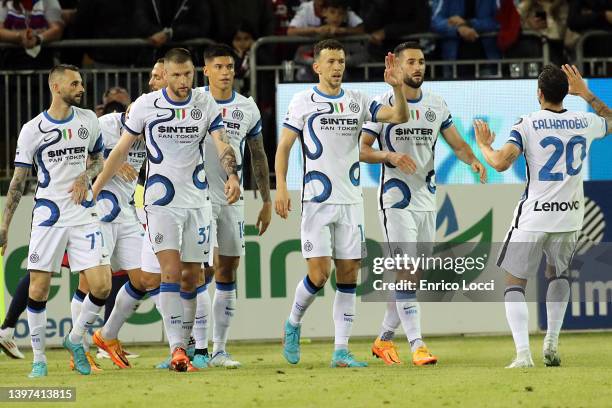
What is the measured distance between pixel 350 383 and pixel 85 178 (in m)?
2.88

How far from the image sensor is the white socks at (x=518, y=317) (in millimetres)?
11242

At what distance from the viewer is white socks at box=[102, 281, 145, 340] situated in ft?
42.1

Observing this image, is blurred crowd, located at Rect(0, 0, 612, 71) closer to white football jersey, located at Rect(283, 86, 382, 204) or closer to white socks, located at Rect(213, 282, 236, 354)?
white football jersey, located at Rect(283, 86, 382, 204)

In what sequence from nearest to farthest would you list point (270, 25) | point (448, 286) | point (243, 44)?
1. point (448, 286)
2. point (243, 44)
3. point (270, 25)

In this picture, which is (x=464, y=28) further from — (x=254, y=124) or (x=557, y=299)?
(x=557, y=299)

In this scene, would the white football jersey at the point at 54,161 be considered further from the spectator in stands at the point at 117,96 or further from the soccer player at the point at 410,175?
the spectator in stands at the point at 117,96

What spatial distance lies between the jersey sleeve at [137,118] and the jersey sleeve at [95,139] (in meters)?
0.30

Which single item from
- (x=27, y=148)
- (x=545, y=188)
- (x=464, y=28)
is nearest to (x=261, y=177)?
(x=27, y=148)

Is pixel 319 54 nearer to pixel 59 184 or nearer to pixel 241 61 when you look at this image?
pixel 59 184

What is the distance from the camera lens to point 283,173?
39.2ft

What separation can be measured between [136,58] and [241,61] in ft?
4.04

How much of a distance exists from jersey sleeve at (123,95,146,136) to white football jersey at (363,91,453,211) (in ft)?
6.35

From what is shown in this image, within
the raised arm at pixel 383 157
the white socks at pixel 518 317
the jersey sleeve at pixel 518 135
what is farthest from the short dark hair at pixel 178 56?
the white socks at pixel 518 317

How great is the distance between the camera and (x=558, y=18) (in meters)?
16.7
